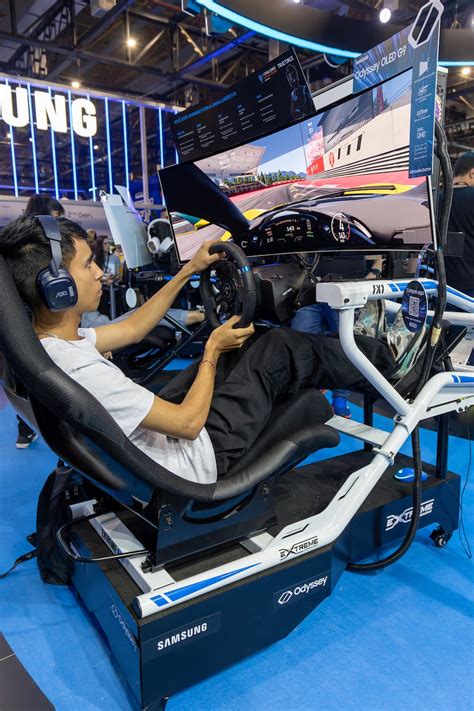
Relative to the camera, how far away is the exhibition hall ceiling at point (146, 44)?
7.34 meters

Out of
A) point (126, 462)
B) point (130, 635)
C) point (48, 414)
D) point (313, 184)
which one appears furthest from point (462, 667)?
point (313, 184)

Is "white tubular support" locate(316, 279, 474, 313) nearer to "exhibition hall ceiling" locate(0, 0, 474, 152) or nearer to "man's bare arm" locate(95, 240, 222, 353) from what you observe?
"man's bare arm" locate(95, 240, 222, 353)

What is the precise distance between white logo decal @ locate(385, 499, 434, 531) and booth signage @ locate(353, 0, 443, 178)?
1.20m

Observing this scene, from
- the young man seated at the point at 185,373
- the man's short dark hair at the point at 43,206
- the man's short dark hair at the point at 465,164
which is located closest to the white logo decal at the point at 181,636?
the young man seated at the point at 185,373

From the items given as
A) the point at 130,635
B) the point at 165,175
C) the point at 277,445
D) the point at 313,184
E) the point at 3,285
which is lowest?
the point at 130,635

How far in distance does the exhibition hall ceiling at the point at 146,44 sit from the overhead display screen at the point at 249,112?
3811mm

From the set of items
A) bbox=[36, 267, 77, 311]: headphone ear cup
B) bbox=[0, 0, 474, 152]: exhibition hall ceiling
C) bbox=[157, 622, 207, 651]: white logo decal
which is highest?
bbox=[0, 0, 474, 152]: exhibition hall ceiling

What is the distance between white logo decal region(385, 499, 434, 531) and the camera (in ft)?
6.35

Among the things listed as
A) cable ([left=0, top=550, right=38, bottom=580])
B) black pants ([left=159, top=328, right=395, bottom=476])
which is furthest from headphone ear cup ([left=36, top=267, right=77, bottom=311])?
cable ([left=0, top=550, right=38, bottom=580])

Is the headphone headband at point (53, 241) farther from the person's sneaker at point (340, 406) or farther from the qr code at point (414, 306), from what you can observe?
the person's sneaker at point (340, 406)

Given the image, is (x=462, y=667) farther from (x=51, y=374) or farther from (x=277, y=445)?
(x=51, y=374)

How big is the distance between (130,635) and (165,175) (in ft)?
7.57

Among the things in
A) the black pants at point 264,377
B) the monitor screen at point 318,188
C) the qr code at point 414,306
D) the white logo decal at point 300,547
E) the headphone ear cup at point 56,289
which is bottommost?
the white logo decal at point 300,547

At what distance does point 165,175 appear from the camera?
288 cm
